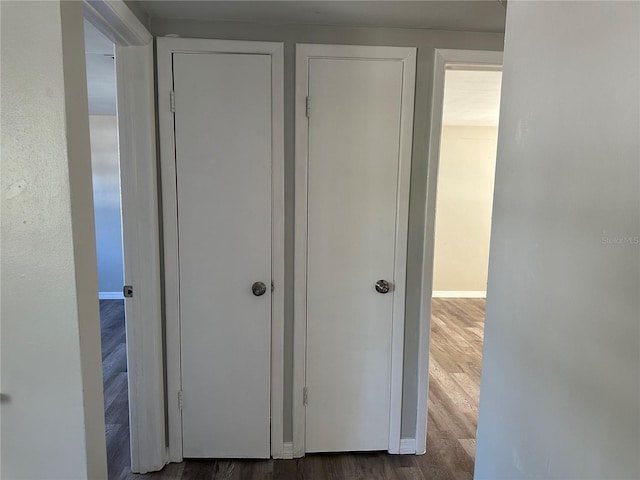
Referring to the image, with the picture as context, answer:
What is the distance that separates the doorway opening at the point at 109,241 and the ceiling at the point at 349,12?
606 millimetres

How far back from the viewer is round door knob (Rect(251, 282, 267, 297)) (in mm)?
2080

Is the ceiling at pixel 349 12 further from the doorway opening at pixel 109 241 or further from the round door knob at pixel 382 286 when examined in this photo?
the round door knob at pixel 382 286

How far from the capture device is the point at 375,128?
204cm

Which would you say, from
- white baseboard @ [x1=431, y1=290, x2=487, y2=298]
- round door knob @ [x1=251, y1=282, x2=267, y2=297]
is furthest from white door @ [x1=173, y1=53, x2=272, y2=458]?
white baseboard @ [x1=431, y1=290, x2=487, y2=298]

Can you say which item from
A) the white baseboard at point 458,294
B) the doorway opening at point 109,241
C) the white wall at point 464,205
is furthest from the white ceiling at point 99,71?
the white baseboard at point 458,294

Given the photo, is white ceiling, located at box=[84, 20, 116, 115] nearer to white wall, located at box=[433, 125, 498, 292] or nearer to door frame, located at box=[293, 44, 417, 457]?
door frame, located at box=[293, 44, 417, 457]

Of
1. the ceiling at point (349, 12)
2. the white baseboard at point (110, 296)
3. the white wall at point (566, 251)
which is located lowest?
the white baseboard at point (110, 296)

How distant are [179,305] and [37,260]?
3.55ft

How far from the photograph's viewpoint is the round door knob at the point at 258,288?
2.08 metres

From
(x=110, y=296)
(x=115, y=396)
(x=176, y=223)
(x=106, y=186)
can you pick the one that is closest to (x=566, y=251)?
(x=176, y=223)

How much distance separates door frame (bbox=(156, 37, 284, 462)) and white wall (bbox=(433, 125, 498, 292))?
142 inches

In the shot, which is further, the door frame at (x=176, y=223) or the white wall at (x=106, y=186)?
the white wall at (x=106, y=186)

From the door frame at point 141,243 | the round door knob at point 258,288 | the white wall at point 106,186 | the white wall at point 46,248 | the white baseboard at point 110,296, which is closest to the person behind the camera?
the white wall at point 46,248

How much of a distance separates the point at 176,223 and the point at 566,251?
5.58 ft
